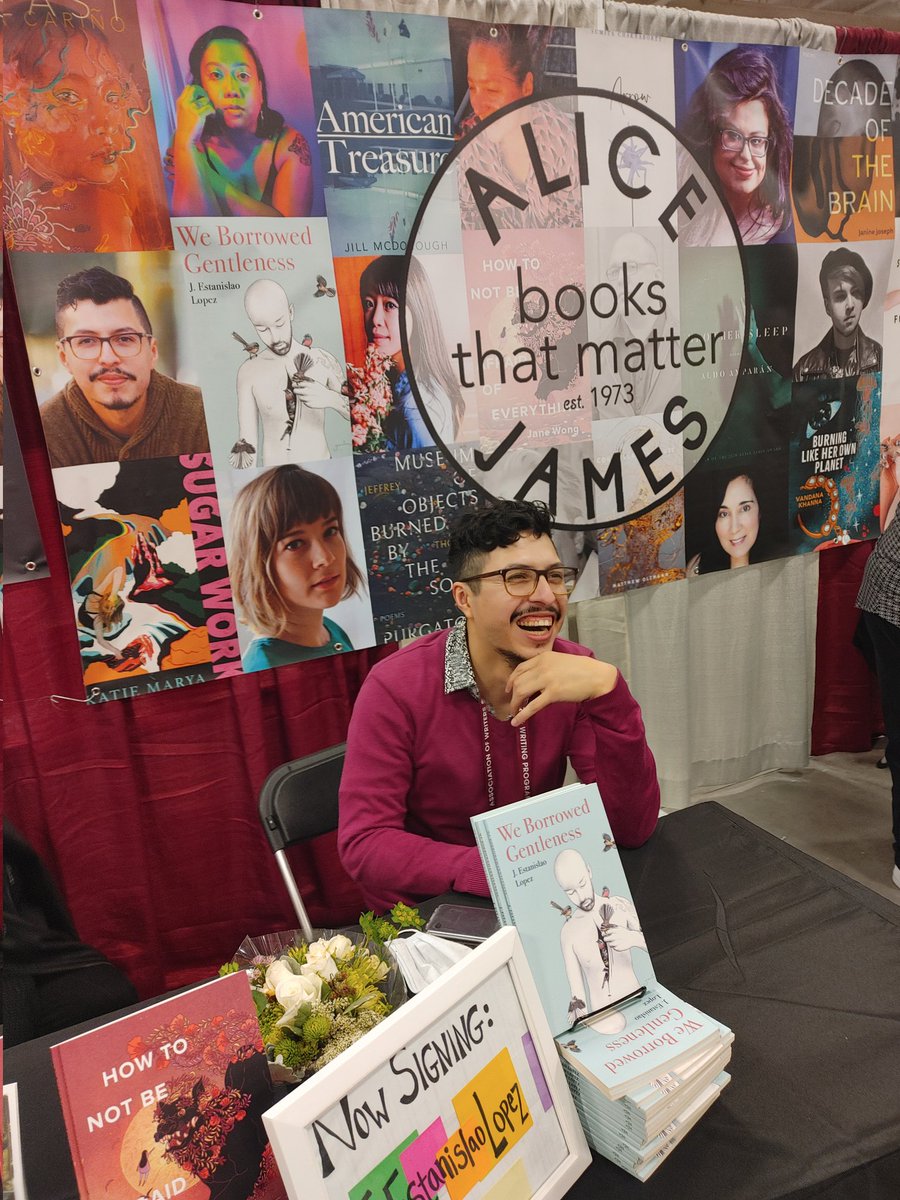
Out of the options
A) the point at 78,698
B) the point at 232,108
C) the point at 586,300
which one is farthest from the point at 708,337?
the point at 78,698

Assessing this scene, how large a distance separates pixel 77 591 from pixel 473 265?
1.25m

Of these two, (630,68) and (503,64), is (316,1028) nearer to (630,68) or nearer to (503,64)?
(503,64)

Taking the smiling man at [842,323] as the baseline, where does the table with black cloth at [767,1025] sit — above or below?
below

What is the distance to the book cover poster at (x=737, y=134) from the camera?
7.57 feet

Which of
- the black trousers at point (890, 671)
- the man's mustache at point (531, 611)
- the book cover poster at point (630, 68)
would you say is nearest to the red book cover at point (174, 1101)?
the man's mustache at point (531, 611)

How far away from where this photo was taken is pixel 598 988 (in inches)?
35.4

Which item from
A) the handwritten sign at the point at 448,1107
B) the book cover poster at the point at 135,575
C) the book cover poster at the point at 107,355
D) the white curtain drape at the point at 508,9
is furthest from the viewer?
the white curtain drape at the point at 508,9

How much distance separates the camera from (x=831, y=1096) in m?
0.87

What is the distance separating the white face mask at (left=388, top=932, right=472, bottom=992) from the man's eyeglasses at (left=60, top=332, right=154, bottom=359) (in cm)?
148

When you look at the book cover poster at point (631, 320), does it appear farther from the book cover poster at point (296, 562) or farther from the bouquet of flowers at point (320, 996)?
the bouquet of flowers at point (320, 996)

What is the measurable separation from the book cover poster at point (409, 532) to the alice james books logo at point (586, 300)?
0.11 meters

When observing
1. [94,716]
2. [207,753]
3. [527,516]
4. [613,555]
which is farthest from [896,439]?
[94,716]

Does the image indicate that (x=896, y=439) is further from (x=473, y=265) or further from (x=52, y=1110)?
(x=52, y=1110)

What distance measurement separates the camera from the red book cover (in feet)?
2.31
